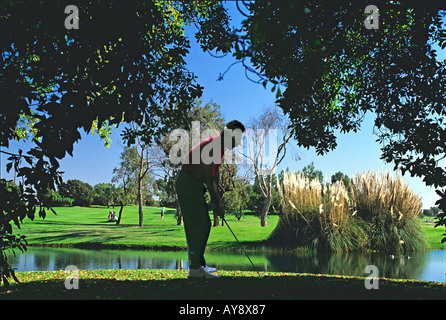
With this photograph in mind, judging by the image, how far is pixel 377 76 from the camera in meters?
7.90

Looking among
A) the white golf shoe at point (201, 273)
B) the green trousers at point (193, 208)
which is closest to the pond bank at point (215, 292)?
the white golf shoe at point (201, 273)

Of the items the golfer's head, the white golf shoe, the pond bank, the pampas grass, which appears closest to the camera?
the pond bank

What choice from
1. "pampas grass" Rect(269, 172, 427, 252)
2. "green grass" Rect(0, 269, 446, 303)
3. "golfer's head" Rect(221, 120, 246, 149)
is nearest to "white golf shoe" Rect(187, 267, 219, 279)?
"green grass" Rect(0, 269, 446, 303)

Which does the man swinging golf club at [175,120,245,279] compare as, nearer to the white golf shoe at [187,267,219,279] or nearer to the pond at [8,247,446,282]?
the white golf shoe at [187,267,219,279]

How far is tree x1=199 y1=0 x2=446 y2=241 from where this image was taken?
670 cm

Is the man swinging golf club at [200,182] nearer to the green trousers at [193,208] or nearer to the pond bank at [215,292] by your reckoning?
the green trousers at [193,208]

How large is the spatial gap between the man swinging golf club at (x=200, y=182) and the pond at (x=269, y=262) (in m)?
6.47

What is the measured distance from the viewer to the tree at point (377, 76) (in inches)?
264

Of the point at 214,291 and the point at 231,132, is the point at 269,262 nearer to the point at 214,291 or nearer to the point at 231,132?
the point at 231,132

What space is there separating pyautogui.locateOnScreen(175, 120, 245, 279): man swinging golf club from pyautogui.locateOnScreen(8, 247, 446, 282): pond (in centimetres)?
647
